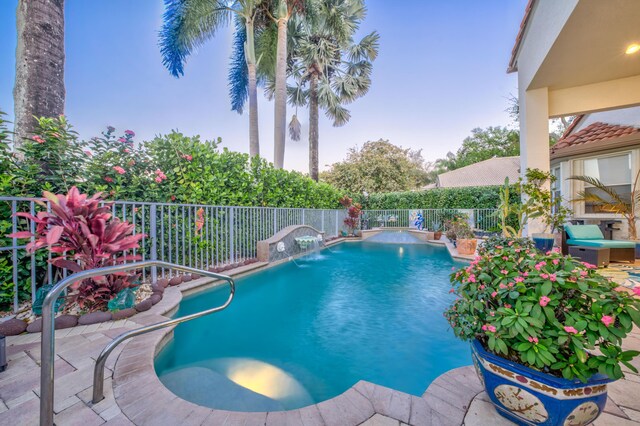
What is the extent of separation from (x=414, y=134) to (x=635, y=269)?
2700 cm

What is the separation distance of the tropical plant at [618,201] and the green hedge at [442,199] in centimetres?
614

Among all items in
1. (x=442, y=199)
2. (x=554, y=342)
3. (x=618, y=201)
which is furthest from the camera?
(x=442, y=199)

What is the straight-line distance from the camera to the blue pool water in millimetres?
2566

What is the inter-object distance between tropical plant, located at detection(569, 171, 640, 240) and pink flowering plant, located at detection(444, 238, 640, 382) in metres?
8.09

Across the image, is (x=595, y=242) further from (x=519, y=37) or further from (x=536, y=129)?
(x=519, y=37)

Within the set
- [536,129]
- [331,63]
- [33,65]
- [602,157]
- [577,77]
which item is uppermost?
[331,63]

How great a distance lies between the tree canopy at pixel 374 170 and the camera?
82.3 ft

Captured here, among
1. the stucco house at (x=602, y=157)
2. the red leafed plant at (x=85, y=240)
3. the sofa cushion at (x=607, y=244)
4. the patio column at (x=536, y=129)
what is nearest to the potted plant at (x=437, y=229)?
the stucco house at (x=602, y=157)

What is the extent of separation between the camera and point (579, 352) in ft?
4.27

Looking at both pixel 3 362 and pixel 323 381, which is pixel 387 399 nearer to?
pixel 323 381

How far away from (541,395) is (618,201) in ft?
29.2

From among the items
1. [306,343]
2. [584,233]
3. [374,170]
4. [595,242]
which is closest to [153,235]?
[306,343]

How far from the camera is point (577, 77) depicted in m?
5.80

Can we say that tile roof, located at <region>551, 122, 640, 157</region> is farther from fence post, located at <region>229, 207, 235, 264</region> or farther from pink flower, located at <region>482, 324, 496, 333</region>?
fence post, located at <region>229, 207, 235, 264</region>
